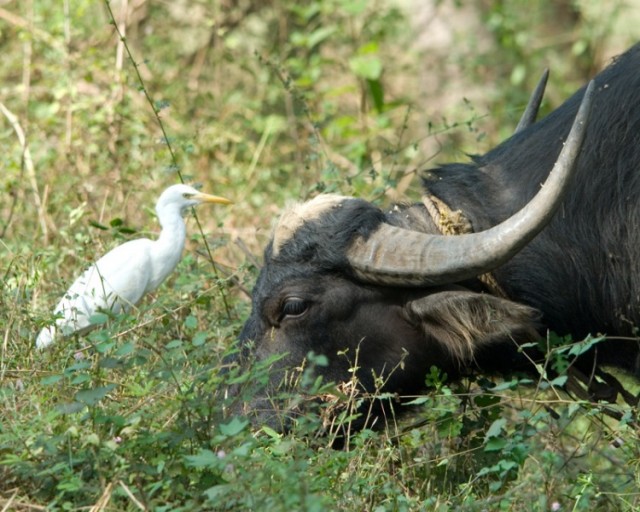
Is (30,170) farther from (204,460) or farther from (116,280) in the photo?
(204,460)

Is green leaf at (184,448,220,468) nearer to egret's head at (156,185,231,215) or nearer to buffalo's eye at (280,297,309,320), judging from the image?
buffalo's eye at (280,297,309,320)

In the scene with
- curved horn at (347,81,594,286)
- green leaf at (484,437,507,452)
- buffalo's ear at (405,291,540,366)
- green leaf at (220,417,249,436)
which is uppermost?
curved horn at (347,81,594,286)

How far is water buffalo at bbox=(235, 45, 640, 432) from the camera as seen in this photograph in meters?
4.43

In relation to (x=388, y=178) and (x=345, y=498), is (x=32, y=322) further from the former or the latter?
(x=388, y=178)

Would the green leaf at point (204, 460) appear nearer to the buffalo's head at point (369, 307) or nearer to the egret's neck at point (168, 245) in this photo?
the buffalo's head at point (369, 307)

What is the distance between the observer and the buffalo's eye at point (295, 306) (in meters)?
4.61

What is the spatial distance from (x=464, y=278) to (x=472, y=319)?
7.6 inches

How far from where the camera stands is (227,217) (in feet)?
25.6

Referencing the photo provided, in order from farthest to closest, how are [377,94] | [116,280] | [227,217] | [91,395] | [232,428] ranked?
[377,94], [227,217], [116,280], [91,395], [232,428]

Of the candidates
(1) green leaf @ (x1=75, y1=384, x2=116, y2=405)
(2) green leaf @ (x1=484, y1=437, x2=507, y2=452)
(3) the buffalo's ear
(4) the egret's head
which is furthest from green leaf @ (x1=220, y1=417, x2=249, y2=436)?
(4) the egret's head

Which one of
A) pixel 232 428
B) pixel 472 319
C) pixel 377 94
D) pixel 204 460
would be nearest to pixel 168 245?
pixel 472 319

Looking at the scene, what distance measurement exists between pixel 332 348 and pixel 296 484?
134cm

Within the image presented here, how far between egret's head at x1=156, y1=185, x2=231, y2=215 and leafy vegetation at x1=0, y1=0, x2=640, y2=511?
114mm

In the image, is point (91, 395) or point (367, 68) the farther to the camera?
point (367, 68)
